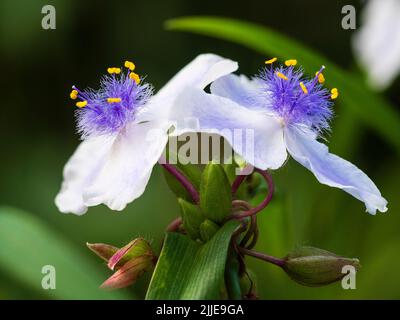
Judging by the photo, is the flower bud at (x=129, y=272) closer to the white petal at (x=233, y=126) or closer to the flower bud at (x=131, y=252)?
the flower bud at (x=131, y=252)

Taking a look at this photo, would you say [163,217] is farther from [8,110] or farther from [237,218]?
[237,218]

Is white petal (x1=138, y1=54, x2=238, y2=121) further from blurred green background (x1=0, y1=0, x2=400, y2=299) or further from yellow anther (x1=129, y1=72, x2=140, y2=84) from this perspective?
blurred green background (x1=0, y1=0, x2=400, y2=299)

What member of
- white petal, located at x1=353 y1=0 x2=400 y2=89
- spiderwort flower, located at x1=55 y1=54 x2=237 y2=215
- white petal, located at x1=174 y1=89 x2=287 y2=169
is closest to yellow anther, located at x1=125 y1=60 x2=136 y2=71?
spiderwort flower, located at x1=55 y1=54 x2=237 y2=215

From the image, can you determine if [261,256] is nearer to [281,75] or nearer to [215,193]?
[215,193]

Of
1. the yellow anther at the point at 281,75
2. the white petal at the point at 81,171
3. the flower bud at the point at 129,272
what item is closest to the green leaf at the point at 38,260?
the white petal at the point at 81,171

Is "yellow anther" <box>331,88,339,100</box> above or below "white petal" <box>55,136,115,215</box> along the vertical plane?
above

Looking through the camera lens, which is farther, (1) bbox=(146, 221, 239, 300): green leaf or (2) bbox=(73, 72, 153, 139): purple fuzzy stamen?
(2) bbox=(73, 72, 153, 139): purple fuzzy stamen
